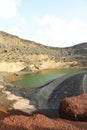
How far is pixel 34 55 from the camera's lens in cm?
8269

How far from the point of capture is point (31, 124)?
38.0 feet

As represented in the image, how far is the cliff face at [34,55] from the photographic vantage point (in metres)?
71.1

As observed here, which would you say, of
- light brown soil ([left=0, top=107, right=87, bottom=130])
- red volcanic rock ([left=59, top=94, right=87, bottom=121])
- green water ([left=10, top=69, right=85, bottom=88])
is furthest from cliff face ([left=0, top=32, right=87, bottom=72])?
light brown soil ([left=0, top=107, right=87, bottom=130])

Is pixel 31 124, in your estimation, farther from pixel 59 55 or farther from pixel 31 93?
pixel 59 55

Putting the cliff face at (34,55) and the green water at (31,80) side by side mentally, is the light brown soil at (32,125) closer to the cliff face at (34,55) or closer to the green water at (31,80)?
the green water at (31,80)

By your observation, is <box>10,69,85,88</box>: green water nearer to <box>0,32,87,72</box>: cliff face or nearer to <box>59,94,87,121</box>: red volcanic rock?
<box>0,32,87,72</box>: cliff face

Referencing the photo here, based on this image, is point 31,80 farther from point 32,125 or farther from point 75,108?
point 32,125

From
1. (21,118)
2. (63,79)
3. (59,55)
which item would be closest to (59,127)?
(21,118)

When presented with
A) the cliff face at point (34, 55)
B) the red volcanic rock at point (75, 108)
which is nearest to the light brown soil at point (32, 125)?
the red volcanic rock at point (75, 108)

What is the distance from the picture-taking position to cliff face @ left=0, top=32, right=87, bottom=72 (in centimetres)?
7112

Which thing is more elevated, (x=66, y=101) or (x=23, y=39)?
(x=23, y=39)

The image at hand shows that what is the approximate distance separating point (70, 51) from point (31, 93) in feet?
242

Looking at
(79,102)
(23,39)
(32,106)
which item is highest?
(23,39)

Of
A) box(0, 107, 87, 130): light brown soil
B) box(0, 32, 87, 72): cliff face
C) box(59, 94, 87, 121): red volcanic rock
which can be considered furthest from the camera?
box(0, 32, 87, 72): cliff face
